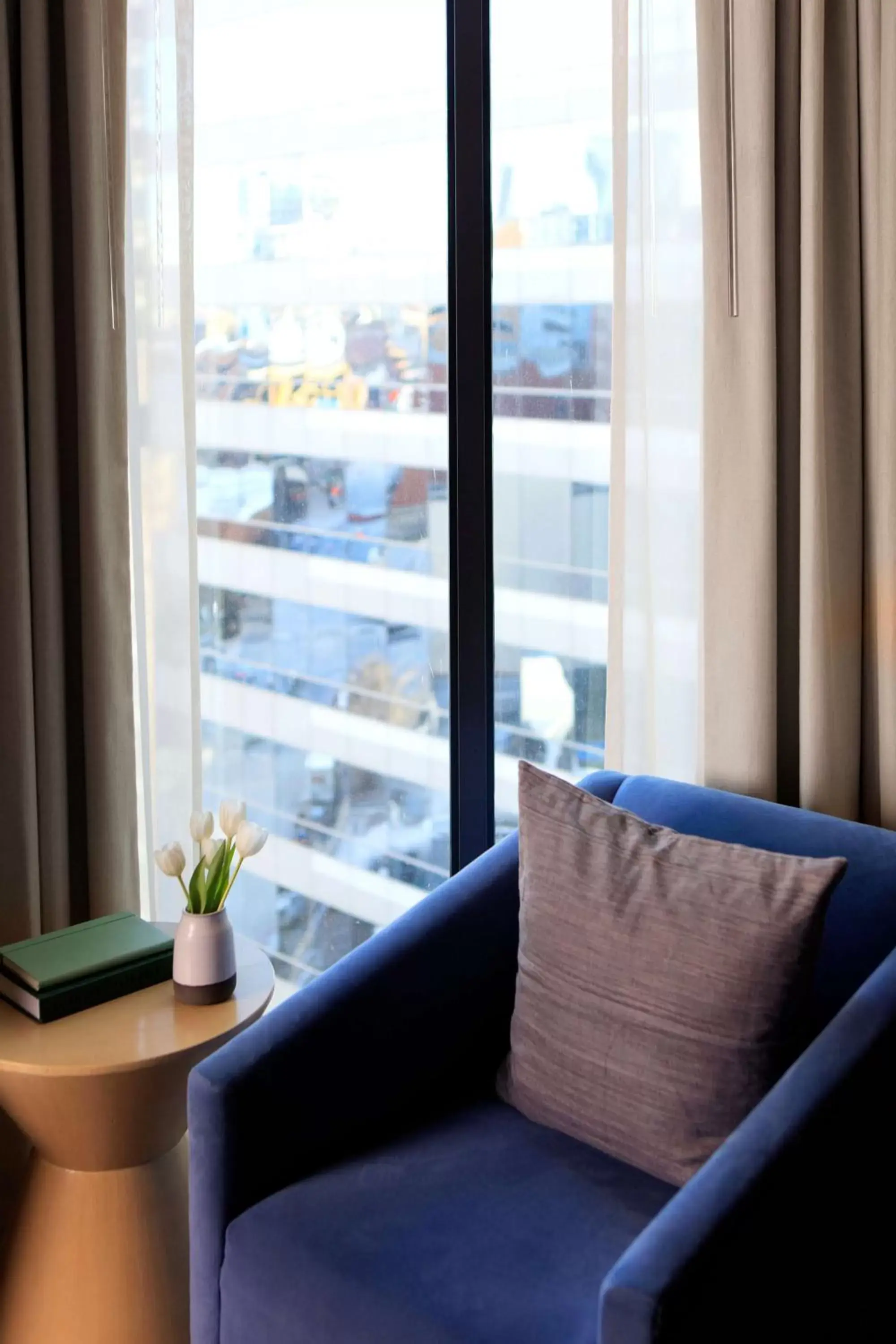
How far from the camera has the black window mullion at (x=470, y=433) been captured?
8.18 ft

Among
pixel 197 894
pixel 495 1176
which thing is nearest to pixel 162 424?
pixel 197 894

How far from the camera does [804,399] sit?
208cm

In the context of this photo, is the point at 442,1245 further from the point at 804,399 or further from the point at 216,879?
the point at 804,399

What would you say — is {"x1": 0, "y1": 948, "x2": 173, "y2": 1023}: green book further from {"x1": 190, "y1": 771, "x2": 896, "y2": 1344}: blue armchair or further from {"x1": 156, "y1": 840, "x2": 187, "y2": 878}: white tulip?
{"x1": 190, "y1": 771, "x2": 896, "y2": 1344}: blue armchair

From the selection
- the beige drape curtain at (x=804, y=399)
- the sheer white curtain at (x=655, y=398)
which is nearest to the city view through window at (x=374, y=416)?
the sheer white curtain at (x=655, y=398)

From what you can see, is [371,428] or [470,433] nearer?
[470,433]

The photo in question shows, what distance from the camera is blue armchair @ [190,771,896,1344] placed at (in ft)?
4.72

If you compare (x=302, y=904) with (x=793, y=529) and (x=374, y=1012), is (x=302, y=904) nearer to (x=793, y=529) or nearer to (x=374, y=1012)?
(x=374, y=1012)

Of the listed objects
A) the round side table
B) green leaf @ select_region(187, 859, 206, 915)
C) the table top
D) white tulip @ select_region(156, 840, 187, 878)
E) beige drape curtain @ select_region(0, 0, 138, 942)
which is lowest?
the round side table

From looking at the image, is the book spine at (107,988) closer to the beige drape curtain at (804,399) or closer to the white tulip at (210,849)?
the white tulip at (210,849)

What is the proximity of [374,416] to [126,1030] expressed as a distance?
4.28 feet

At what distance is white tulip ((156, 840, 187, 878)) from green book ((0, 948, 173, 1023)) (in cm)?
14

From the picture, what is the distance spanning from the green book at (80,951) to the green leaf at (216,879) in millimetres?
131

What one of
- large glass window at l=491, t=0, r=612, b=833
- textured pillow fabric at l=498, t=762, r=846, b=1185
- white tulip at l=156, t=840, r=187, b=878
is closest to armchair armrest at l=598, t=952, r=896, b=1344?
textured pillow fabric at l=498, t=762, r=846, b=1185
